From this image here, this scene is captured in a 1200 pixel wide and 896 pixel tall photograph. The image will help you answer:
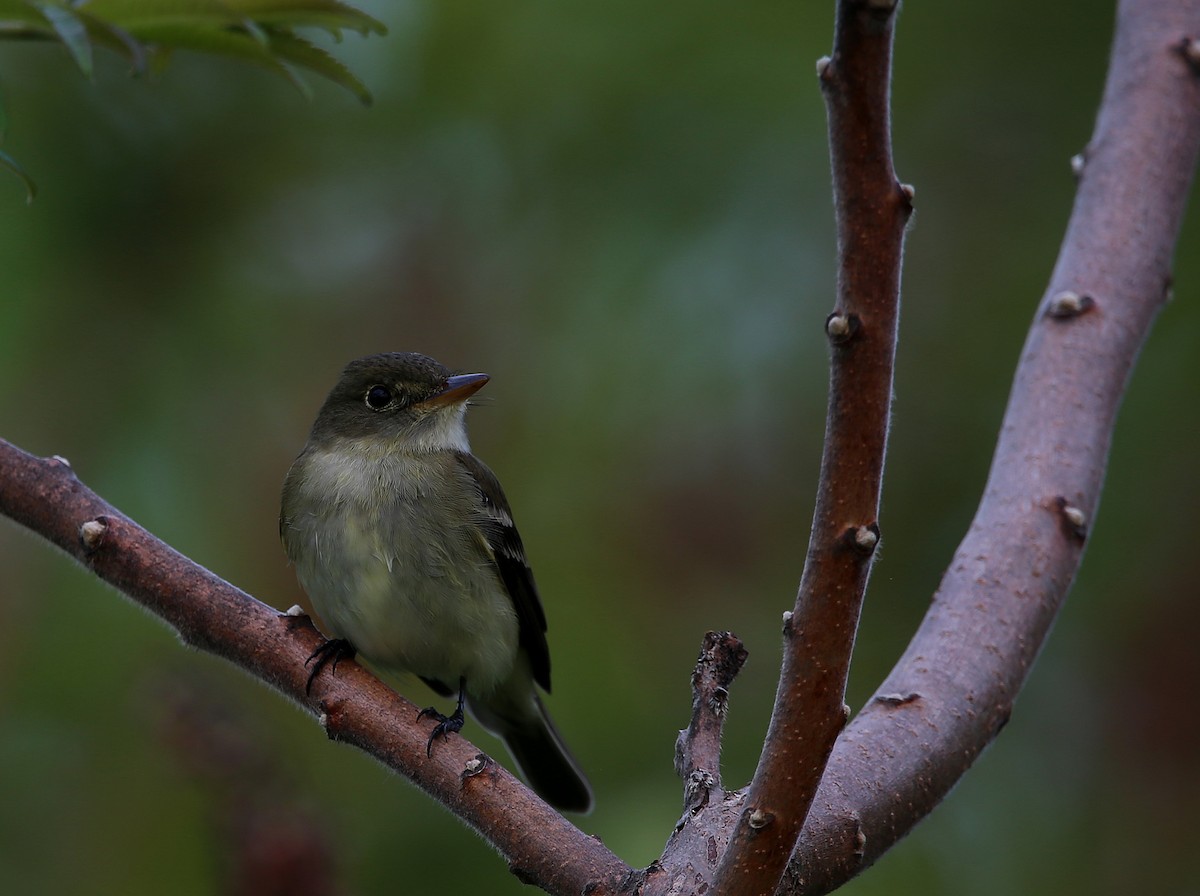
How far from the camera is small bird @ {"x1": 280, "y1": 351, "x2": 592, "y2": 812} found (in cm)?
373

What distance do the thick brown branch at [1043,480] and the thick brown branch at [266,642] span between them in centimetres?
53

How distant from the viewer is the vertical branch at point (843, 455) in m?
1.42

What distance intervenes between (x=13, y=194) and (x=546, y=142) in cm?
182

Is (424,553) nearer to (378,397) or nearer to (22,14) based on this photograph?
(378,397)

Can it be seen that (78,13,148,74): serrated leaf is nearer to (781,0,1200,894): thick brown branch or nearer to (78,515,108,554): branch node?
(78,515,108,554): branch node

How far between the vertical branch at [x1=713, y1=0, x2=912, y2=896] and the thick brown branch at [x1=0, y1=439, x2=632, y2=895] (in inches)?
22.1

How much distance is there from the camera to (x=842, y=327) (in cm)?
154

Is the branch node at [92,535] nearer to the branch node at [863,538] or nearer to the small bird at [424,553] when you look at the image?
the small bird at [424,553]

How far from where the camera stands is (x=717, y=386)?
473cm

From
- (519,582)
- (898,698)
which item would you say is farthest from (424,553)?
(898,698)

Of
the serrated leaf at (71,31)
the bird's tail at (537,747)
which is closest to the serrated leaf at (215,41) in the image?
the serrated leaf at (71,31)

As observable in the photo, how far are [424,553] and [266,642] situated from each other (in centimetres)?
124

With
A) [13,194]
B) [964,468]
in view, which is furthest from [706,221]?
[13,194]

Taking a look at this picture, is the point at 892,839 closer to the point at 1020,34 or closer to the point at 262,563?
the point at 262,563
